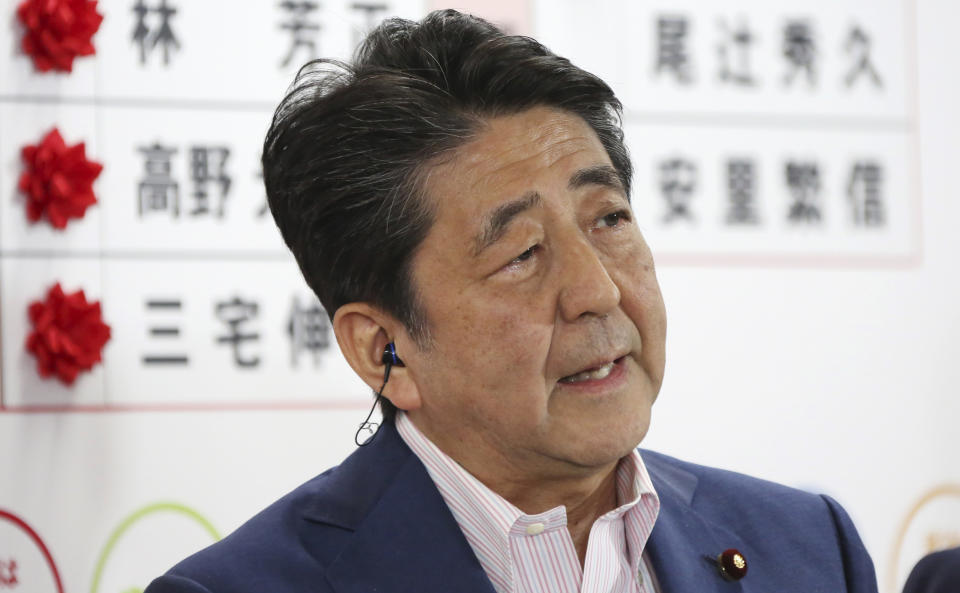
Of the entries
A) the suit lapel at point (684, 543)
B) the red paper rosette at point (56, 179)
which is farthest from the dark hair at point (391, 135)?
the red paper rosette at point (56, 179)

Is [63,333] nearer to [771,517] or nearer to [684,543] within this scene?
[684,543]

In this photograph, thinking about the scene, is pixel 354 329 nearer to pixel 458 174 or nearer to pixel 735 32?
pixel 458 174

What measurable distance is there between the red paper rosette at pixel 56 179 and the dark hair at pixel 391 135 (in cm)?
58

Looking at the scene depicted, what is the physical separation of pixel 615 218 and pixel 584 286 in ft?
0.54

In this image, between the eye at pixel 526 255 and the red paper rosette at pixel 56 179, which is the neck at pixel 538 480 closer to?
the eye at pixel 526 255

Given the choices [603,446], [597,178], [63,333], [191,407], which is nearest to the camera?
[603,446]

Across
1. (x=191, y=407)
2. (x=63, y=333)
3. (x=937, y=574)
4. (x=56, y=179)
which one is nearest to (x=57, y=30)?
(x=56, y=179)

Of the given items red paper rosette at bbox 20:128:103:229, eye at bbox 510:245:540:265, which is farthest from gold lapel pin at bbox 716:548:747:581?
red paper rosette at bbox 20:128:103:229

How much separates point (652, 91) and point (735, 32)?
244mm

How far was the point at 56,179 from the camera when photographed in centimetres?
202

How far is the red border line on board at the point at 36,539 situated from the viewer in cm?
201

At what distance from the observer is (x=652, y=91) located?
96.7 inches

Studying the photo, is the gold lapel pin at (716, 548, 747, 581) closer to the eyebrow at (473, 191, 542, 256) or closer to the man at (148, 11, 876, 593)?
the man at (148, 11, 876, 593)

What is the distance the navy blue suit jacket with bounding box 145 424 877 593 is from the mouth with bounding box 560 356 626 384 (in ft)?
0.78
